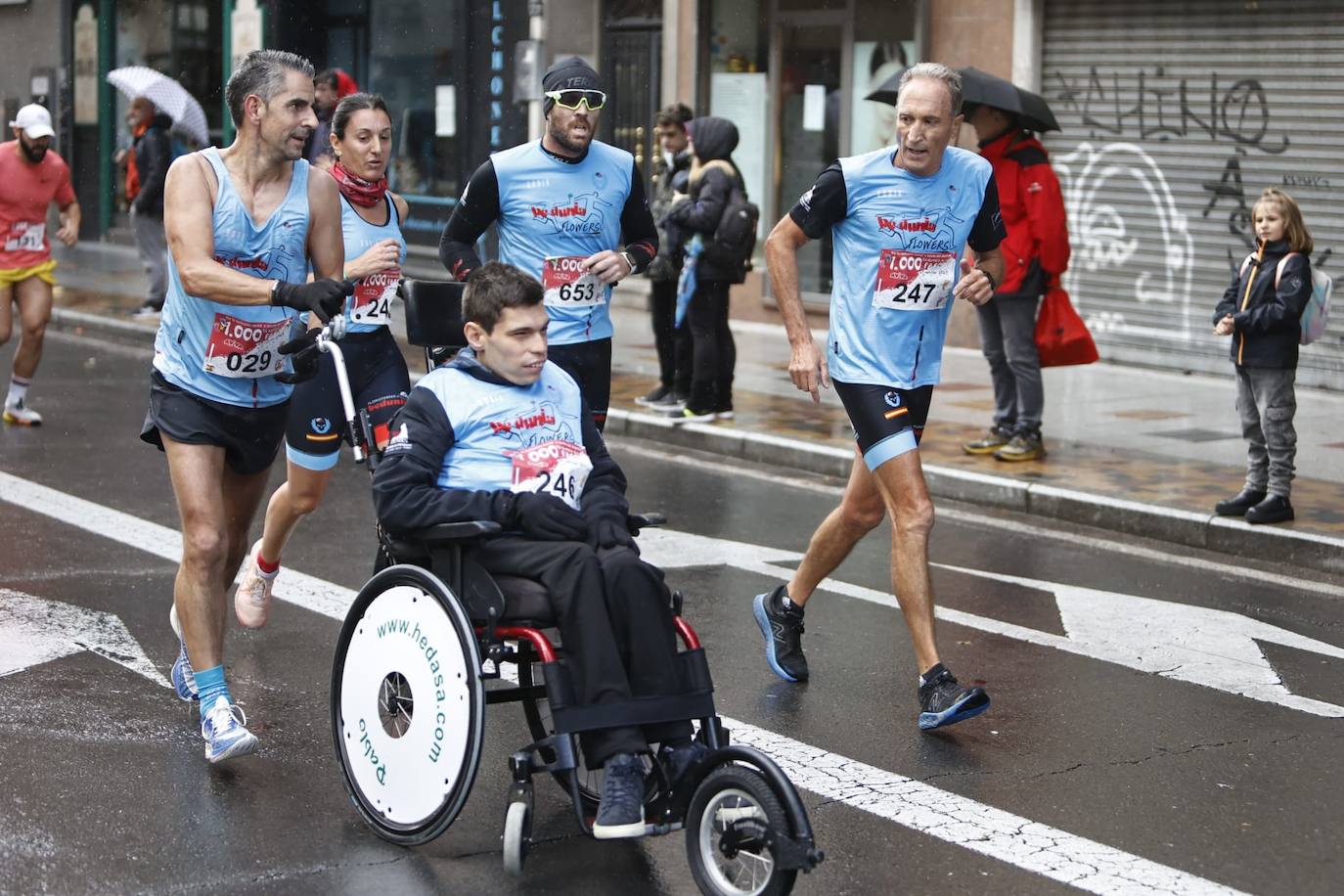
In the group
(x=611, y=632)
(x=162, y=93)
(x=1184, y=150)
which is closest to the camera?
(x=611, y=632)

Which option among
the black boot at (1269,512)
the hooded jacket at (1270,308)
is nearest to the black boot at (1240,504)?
the black boot at (1269,512)

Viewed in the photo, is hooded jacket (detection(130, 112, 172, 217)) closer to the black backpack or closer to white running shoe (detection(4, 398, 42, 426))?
white running shoe (detection(4, 398, 42, 426))

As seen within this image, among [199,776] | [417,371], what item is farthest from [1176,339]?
[199,776]

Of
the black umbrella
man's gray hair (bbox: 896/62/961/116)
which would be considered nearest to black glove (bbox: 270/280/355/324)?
man's gray hair (bbox: 896/62/961/116)

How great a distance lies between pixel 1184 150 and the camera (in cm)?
1453

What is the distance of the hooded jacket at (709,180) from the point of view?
460 inches

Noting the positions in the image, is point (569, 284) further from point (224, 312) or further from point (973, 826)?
point (973, 826)

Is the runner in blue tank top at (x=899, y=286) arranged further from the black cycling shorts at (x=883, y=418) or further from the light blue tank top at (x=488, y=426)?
the light blue tank top at (x=488, y=426)

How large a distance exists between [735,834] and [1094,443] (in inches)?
296

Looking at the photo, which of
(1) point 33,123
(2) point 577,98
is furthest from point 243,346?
(1) point 33,123

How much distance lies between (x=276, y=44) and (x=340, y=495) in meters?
16.4

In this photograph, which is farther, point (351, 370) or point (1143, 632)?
point (1143, 632)

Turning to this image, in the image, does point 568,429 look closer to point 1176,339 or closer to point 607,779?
point 607,779

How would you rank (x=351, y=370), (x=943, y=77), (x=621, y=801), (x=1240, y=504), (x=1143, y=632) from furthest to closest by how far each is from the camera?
(x=1240, y=504)
(x=1143, y=632)
(x=351, y=370)
(x=943, y=77)
(x=621, y=801)
